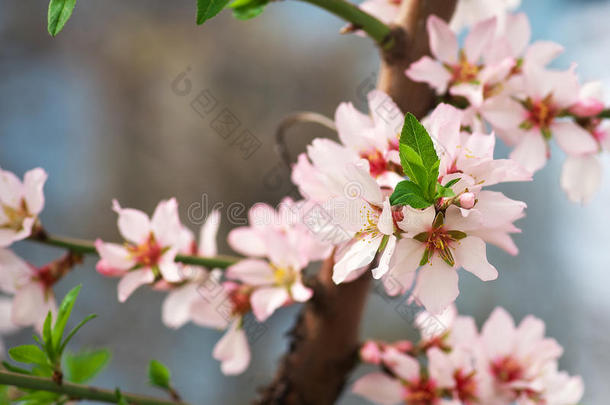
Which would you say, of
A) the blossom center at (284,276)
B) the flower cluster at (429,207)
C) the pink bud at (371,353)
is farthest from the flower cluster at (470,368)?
the flower cluster at (429,207)

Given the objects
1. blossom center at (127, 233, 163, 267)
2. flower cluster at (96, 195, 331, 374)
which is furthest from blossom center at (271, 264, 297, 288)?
blossom center at (127, 233, 163, 267)

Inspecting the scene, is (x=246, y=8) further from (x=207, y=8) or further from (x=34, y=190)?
(x=34, y=190)

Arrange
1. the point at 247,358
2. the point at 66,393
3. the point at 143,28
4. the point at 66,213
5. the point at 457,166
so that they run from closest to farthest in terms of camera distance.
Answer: the point at 457,166, the point at 66,393, the point at 247,358, the point at 66,213, the point at 143,28

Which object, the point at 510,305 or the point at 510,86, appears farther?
the point at 510,305

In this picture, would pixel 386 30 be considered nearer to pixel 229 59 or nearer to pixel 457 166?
pixel 457 166

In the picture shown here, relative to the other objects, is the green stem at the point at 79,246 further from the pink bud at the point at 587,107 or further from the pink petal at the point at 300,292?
the pink bud at the point at 587,107

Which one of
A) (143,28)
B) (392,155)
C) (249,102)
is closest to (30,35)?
(143,28)
